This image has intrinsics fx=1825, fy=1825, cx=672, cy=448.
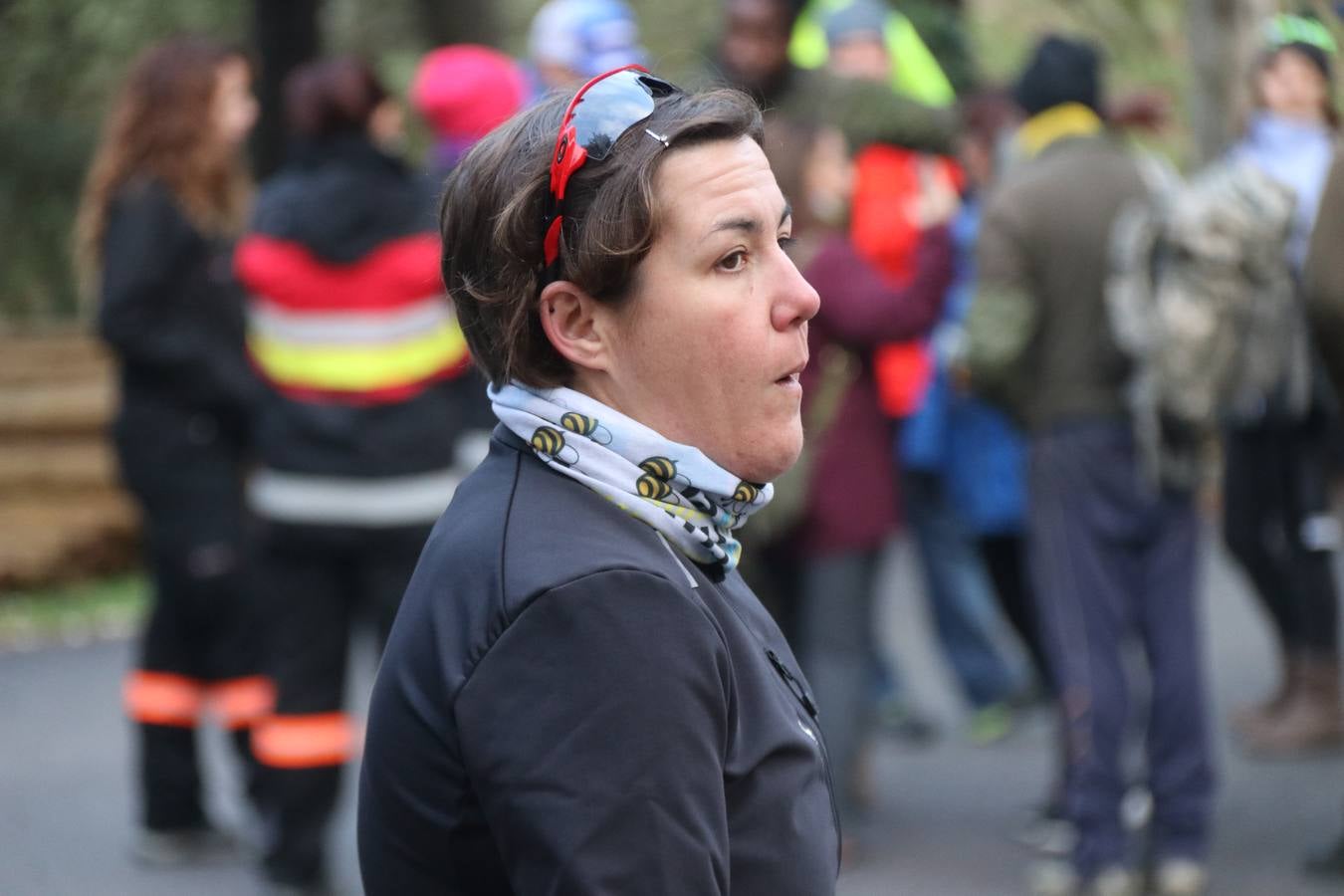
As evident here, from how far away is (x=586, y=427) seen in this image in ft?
5.87

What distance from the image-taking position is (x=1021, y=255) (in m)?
5.11

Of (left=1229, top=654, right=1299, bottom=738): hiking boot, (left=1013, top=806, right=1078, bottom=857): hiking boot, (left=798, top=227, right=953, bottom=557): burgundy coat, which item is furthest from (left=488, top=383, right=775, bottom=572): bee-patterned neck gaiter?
(left=1229, top=654, right=1299, bottom=738): hiking boot

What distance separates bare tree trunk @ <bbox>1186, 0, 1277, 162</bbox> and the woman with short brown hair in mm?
7741

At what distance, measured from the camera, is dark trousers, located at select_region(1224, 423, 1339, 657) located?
6.27 metres

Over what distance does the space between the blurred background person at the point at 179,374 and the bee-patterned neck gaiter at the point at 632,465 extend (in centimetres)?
389

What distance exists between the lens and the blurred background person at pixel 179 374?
18.0ft

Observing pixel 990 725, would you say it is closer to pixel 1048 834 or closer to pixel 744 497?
pixel 1048 834

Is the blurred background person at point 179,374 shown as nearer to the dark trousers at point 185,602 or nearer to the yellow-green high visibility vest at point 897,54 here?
the dark trousers at point 185,602

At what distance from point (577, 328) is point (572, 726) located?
44 cm

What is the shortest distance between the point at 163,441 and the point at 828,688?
2141 mm

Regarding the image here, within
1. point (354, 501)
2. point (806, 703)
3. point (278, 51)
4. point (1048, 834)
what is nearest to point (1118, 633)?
point (1048, 834)

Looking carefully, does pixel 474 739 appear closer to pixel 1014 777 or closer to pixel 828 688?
pixel 828 688

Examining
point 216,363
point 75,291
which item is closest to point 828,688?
point 216,363

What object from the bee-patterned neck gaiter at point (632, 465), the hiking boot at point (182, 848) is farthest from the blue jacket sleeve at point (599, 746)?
the hiking boot at point (182, 848)
